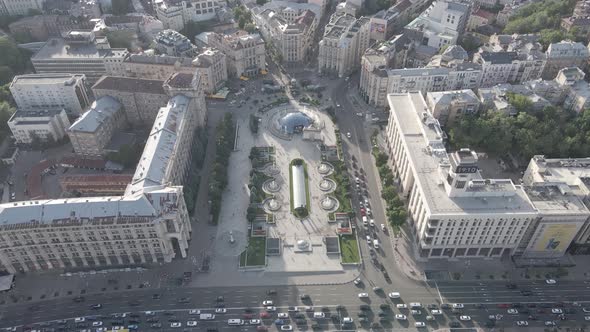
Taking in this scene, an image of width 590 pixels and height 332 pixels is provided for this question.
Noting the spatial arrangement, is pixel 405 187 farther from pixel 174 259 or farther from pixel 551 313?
pixel 174 259

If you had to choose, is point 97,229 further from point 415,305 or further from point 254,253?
point 415,305

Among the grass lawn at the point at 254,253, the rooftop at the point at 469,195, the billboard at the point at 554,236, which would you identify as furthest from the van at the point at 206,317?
the billboard at the point at 554,236

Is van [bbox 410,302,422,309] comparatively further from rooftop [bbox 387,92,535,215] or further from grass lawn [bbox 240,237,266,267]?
grass lawn [bbox 240,237,266,267]

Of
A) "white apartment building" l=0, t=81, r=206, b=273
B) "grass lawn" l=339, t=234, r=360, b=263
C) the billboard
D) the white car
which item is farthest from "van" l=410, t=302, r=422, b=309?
"white apartment building" l=0, t=81, r=206, b=273

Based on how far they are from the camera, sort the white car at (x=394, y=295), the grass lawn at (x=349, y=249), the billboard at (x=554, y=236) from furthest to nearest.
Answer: the grass lawn at (x=349, y=249) < the billboard at (x=554, y=236) < the white car at (x=394, y=295)

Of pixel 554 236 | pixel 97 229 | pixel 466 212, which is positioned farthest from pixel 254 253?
pixel 554 236

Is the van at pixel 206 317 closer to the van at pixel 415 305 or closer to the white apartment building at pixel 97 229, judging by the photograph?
the white apartment building at pixel 97 229

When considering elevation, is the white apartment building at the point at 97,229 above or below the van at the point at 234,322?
above
